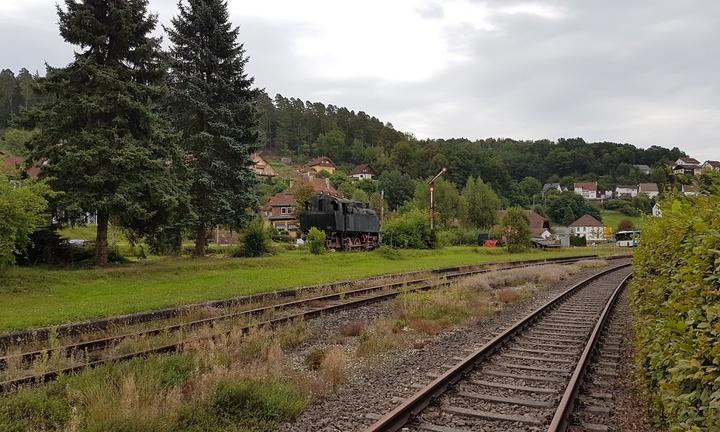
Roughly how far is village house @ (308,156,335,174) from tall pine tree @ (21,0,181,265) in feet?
377

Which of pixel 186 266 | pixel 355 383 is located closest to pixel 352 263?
pixel 186 266

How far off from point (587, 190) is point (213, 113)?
505 feet

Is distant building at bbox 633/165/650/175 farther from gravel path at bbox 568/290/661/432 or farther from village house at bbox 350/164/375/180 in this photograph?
gravel path at bbox 568/290/661/432

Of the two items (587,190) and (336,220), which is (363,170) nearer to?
(587,190)

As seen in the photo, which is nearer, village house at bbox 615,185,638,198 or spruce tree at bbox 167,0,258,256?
spruce tree at bbox 167,0,258,256

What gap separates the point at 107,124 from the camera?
22594 millimetres

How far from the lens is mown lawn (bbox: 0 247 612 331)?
48.7 ft

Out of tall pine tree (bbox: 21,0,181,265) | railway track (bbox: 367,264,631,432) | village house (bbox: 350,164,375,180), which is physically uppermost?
village house (bbox: 350,164,375,180)

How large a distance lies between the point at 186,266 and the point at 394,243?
990 inches

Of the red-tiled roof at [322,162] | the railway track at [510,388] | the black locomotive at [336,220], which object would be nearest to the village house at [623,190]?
the red-tiled roof at [322,162]

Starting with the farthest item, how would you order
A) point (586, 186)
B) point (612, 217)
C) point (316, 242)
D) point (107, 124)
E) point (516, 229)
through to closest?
point (586, 186) → point (612, 217) → point (516, 229) → point (316, 242) → point (107, 124)

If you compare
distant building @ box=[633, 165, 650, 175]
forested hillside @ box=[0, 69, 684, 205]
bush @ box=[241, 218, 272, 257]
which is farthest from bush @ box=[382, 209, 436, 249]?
distant building @ box=[633, 165, 650, 175]

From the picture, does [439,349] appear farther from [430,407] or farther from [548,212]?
[548,212]

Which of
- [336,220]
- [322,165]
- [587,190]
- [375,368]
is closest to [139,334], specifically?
[375,368]
